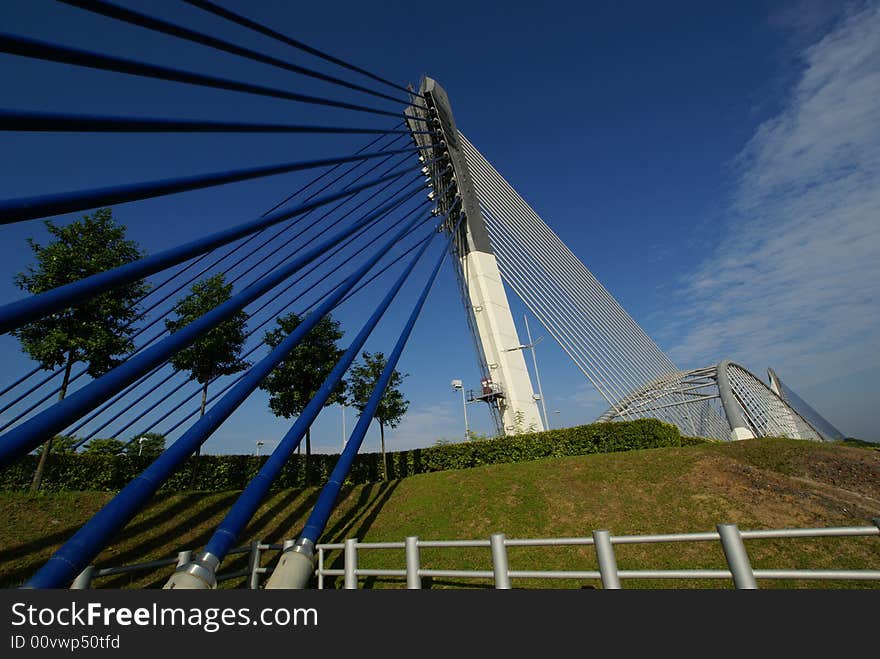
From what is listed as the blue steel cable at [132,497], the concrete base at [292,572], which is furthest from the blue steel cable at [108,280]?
the concrete base at [292,572]

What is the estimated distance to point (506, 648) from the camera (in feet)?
8.60

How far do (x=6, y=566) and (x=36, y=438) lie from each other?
9.59 metres

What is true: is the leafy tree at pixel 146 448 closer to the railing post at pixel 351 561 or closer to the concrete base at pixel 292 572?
the railing post at pixel 351 561

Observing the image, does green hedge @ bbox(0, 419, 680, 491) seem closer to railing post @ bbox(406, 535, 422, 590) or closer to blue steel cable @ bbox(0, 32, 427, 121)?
railing post @ bbox(406, 535, 422, 590)

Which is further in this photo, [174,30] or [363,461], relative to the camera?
[363,461]

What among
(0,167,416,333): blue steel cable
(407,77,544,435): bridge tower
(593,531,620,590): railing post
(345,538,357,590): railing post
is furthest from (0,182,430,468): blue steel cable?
(407,77,544,435): bridge tower

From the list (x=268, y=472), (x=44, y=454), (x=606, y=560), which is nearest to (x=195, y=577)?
(x=268, y=472)

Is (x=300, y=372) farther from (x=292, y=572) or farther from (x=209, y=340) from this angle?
(x=292, y=572)

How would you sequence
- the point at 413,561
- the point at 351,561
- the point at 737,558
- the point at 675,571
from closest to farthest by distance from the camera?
the point at 675,571 → the point at 737,558 → the point at 413,561 → the point at 351,561

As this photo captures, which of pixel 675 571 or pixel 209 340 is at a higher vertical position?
pixel 209 340

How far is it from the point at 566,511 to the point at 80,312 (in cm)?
1768

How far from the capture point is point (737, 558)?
13.5 ft

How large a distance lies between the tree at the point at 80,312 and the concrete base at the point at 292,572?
14650 mm

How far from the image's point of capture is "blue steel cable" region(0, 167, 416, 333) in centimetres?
372
